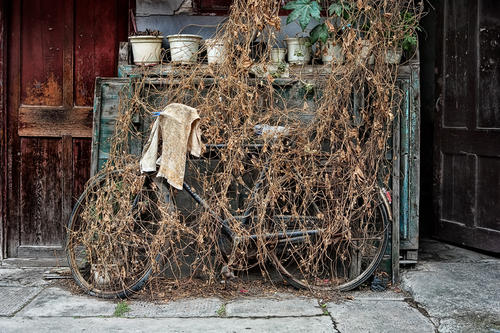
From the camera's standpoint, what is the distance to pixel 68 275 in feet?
19.5

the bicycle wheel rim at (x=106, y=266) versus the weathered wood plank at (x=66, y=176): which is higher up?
the weathered wood plank at (x=66, y=176)

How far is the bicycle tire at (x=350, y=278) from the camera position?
5.53 meters

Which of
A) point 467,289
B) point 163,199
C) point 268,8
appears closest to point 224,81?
point 268,8

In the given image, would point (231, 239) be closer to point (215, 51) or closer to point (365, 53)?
point (215, 51)

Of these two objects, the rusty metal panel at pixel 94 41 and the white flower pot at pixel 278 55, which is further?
the rusty metal panel at pixel 94 41

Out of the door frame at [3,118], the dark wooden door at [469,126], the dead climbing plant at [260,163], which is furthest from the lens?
the dark wooden door at [469,126]

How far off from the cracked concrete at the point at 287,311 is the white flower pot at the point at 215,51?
2.08 meters

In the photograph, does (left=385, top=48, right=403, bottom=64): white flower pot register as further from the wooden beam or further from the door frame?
the door frame

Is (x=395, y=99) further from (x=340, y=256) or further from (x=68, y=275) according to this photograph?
(x=68, y=275)

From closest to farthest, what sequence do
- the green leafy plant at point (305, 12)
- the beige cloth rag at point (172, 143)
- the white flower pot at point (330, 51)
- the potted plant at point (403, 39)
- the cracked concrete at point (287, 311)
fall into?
1. the cracked concrete at point (287, 311)
2. the beige cloth rag at point (172, 143)
3. the green leafy plant at point (305, 12)
4. the potted plant at point (403, 39)
5. the white flower pot at point (330, 51)

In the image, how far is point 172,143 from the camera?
17.4 feet

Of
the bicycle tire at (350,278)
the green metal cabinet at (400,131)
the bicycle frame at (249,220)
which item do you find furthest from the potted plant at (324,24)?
the bicycle tire at (350,278)

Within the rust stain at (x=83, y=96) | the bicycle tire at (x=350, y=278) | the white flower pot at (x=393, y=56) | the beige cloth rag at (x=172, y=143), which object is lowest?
the bicycle tire at (x=350, y=278)

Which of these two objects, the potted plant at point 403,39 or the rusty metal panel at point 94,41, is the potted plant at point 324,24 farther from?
the rusty metal panel at point 94,41
